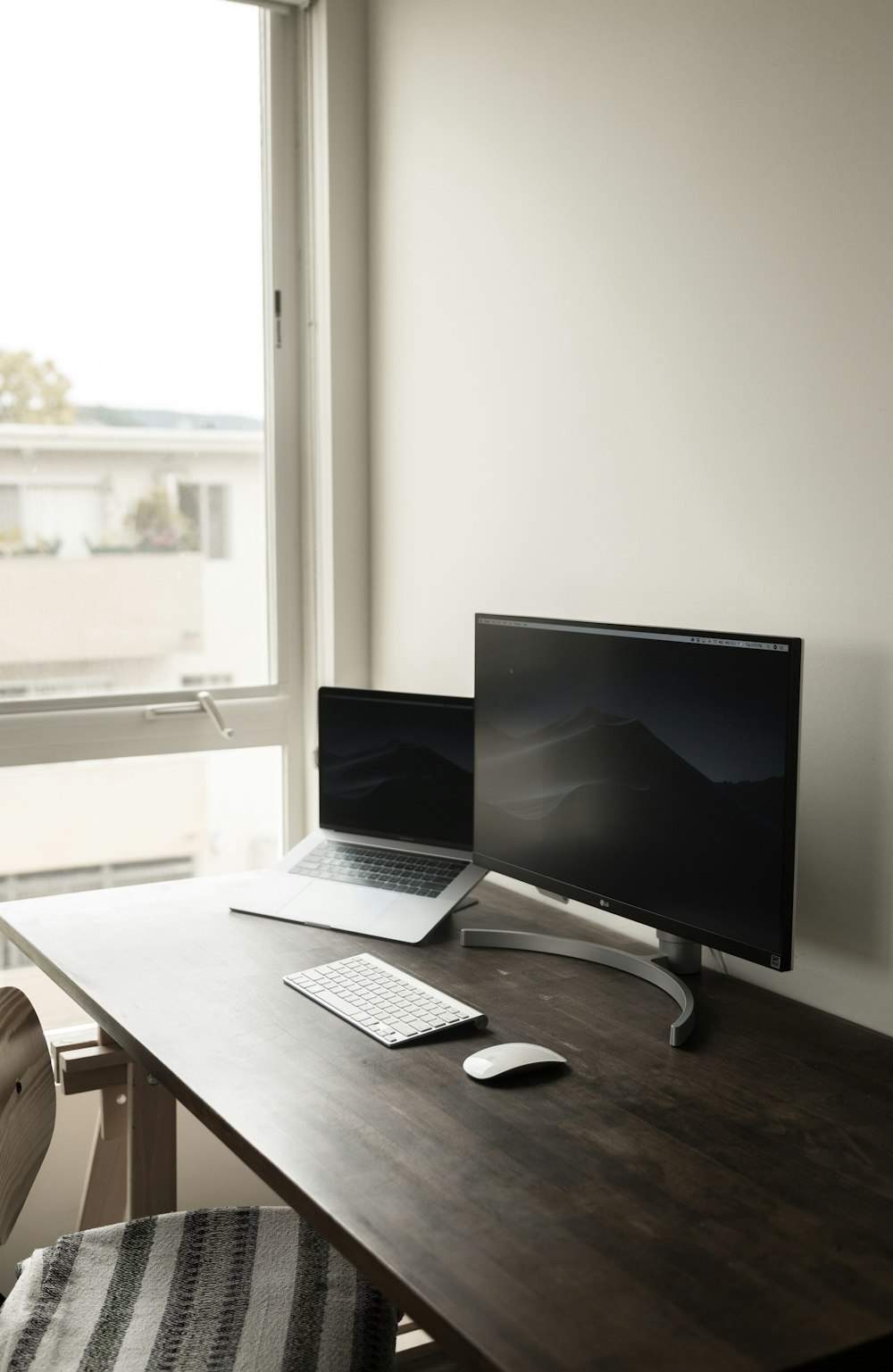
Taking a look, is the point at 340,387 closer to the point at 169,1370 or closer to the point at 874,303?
the point at 874,303

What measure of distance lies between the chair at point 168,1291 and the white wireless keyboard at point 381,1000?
0.25m

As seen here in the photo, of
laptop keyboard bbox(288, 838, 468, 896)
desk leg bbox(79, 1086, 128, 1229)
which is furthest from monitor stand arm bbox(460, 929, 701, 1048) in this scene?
desk leg bbox(79, 1086, 128, 1229)

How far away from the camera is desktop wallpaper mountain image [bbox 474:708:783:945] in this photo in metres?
1.41

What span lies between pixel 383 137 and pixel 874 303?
1.36 m

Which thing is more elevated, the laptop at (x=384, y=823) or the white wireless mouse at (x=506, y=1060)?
the laptop at (x=384, y=823)

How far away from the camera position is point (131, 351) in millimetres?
2473

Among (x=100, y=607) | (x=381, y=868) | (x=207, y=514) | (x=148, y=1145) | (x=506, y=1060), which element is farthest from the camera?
(x=207, y=514)

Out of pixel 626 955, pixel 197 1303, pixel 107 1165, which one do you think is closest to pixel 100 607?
pixel 107 1165

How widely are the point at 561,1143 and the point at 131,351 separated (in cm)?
182

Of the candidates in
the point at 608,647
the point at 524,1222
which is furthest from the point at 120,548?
the point at 524,1222

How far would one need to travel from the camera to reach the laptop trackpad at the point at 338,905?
74.7 inches

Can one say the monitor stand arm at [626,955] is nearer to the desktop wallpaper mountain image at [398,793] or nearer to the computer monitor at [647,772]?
the computer monitor at [647,772]

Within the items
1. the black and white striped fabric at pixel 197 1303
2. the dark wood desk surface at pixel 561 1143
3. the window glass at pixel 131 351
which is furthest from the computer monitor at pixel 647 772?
the window glass at pixel 131 351

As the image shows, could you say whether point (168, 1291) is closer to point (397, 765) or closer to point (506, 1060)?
point (506, 1060)
